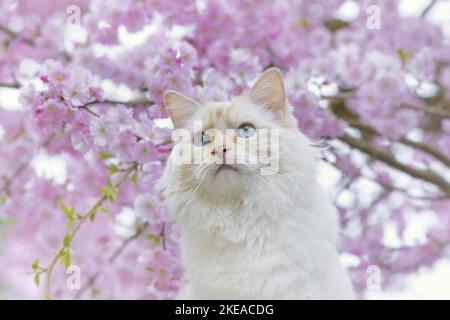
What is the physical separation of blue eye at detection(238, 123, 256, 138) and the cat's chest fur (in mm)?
151

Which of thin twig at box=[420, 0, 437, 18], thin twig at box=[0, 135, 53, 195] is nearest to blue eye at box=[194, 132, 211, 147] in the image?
thin twig at box=[0, 135, 53, 195]

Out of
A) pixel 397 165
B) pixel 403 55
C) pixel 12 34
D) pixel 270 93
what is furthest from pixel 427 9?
pixel 12 34

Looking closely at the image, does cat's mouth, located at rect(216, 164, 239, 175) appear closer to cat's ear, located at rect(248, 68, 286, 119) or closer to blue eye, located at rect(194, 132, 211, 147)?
blue eye, located at rect(194, 132, 211, 147)

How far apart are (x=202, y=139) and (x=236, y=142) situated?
4.6 inches

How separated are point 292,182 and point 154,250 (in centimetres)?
53

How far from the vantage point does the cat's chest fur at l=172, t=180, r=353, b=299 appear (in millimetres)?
1478

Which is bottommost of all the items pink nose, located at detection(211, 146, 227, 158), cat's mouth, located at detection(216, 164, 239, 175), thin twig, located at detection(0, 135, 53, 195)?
cat's mouth, located at detection(216, 164, 239, 175)

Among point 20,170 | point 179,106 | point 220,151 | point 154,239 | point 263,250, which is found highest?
point 20,170

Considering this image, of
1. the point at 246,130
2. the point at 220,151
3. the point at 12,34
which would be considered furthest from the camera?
the point at 12,34

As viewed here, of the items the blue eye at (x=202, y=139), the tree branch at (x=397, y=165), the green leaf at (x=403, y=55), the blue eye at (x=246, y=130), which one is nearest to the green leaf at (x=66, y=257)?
the blue eye at (x=202, y=139)

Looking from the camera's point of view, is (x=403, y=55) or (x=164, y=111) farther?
(x=403, y=55)

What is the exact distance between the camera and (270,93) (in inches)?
63.3

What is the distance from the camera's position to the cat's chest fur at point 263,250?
1.48 meters

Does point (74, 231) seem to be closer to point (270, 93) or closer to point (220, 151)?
point (220, 151)
